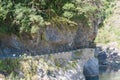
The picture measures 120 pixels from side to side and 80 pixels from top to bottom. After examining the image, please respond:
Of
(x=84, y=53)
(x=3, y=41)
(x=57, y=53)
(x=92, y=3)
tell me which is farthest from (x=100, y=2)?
(x=3, y=41)

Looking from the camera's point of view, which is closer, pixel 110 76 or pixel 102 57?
pixel 110 76

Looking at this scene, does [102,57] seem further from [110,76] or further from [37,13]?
[37,13]

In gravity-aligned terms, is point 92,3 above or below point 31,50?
above

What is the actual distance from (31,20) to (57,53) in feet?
13.6

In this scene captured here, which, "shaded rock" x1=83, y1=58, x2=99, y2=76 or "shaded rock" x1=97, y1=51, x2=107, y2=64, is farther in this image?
"shaded rock" x1=97, y1=51, x2=107, y2=64

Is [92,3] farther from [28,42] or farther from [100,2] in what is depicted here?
[28,42]

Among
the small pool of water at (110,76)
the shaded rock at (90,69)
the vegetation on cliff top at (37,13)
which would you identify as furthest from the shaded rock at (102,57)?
the vegetation on cliff top at (37,13)

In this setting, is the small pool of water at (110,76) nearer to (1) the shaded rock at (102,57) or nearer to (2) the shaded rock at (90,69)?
(2) the shaded rock at (90,69)

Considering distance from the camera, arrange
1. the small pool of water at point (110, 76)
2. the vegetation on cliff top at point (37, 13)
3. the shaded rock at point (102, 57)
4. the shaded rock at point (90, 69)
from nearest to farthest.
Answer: the vegetation on cliff top at point (37, 13) < the small pool of water at point (110, 76) < the shaded rock at point (90, 69) < the shaded rock at point (102, 57)

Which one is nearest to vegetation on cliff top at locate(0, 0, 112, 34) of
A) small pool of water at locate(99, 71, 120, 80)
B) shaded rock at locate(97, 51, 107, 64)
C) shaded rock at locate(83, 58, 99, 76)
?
shaded rock at locate(83, 58, 99, 76)

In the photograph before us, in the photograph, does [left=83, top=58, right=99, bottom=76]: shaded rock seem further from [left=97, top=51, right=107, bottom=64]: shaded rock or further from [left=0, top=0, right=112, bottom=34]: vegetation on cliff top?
[left=0, top=0, right=112, bottom=34]: vegetation on cliff top

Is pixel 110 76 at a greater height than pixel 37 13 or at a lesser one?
lesser

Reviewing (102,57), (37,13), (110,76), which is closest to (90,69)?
(110,76)

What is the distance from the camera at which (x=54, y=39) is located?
105ft
